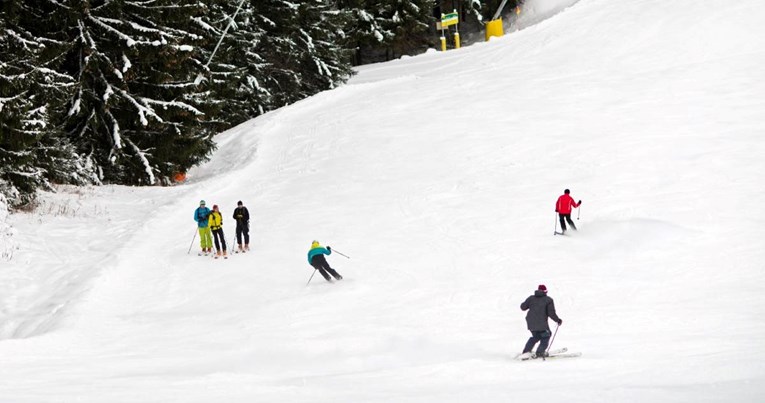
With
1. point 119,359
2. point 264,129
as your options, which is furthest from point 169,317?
point 264,129

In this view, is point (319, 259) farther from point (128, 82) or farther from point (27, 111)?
point (128, 82)

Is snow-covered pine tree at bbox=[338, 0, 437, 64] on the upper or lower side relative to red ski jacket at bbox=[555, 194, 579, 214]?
upper

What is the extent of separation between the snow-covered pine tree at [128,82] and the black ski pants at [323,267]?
11207mm

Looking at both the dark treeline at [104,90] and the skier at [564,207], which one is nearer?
the skier at [564,207]

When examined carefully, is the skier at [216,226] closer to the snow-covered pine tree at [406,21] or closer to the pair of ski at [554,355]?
the pair of ski at [554,355]

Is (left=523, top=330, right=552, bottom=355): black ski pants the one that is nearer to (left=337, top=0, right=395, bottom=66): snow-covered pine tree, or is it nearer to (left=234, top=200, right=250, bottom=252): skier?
(left=234, top=200, right=250, bottom=252): skier

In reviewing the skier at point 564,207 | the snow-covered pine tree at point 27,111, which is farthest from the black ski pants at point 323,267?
the snow-covered pine tree at point 27,111

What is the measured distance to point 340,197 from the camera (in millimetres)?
22734

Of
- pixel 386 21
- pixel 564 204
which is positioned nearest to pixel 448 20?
pixel 386 21

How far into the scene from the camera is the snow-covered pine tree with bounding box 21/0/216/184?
24766 mm

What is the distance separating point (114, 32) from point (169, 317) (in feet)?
41.9

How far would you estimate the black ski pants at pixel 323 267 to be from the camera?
16.2 metres

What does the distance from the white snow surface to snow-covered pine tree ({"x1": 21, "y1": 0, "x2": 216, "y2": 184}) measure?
5.78 feet

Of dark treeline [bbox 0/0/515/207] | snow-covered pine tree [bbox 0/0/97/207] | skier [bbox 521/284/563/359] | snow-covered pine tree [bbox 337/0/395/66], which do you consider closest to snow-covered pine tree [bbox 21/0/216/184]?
dark treeline [bbox 0/0/515/207]
